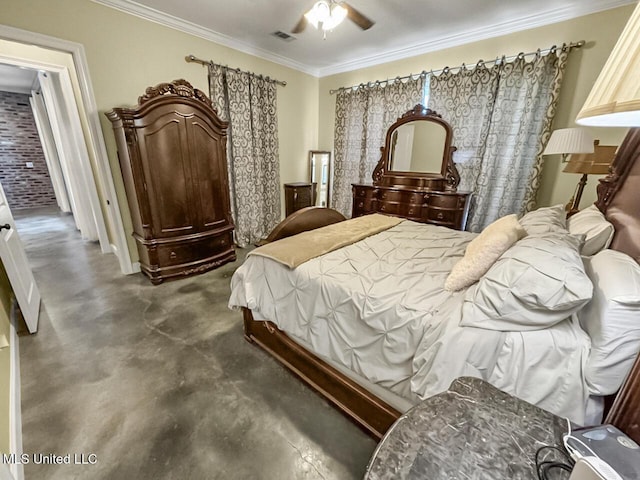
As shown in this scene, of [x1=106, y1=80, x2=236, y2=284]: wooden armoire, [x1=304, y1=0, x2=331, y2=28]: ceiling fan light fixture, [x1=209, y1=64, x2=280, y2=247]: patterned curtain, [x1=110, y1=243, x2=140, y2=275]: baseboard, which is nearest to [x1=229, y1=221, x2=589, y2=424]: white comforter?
[x1=106, y1=80, x2=236, y2=284]: wooden armoire

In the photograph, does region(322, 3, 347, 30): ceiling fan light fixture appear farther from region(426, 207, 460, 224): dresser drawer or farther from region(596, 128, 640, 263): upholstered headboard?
region(426, 207, 460, 224): dresser drawer

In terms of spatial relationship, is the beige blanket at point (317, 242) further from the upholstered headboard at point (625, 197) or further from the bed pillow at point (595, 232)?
the upholstered headboard at point (625, 197)

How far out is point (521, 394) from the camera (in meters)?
1.00

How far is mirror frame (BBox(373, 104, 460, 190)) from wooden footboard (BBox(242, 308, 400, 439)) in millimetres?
2932

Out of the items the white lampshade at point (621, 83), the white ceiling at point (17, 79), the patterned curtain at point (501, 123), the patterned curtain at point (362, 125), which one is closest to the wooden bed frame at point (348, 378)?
the white lampshade at point (621, 83)

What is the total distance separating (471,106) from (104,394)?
14.7 feet

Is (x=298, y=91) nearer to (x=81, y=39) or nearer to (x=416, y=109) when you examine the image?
(x=416, y=109)

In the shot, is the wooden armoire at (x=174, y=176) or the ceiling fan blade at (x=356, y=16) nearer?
the ceiling fan blade at (x=356, y=16)

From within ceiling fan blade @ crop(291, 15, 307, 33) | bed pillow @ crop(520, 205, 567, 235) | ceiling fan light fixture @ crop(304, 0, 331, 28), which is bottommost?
bed pillow @ crop(520, 205, 567, 235)

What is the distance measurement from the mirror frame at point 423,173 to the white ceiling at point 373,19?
2.70ft

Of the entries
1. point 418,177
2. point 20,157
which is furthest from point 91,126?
point 20,157

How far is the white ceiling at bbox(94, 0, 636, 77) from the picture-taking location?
8.52 feet

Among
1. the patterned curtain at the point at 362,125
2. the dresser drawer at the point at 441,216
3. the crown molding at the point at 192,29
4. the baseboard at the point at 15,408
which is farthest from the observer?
the patterned curtain at the point at 362,125

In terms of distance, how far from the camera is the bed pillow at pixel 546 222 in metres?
1.53
